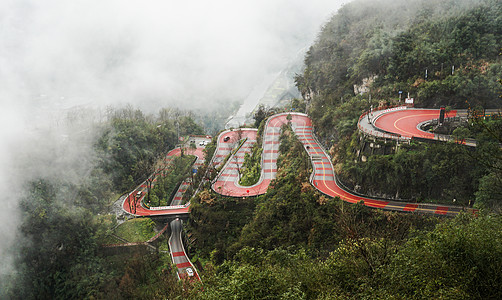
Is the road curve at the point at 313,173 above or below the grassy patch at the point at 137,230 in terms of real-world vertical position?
above

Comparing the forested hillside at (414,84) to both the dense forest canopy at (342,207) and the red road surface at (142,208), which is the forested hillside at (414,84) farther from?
the red road surface at (142,208)

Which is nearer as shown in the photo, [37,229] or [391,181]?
[391,181]

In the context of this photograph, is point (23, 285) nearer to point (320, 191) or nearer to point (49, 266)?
point (49, 266)

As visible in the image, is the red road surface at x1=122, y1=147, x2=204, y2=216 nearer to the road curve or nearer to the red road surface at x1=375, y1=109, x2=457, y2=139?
the road curve

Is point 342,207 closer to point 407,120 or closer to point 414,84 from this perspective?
point 407,120

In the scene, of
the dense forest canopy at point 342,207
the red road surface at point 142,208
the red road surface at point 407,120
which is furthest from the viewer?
the red road surface at point 142,208

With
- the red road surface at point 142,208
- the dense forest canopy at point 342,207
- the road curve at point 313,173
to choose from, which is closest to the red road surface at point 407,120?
the road curve at point 313,173

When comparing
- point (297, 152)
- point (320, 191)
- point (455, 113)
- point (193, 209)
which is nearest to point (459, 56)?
point (455, 113)

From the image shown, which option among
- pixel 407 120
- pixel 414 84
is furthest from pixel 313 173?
pixel 414 84
